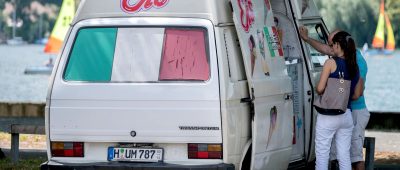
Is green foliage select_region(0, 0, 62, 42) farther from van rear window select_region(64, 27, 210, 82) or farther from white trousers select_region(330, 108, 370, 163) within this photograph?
van rear window select_region(64, 27, 210, 82)

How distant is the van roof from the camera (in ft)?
35.7

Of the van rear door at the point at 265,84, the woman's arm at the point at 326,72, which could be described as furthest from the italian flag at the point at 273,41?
the woman's arm at the point at 326,72

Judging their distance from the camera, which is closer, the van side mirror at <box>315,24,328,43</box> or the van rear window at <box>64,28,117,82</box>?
the van rear window at <box>64,28,117,82</box>

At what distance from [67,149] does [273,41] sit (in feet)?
7.59

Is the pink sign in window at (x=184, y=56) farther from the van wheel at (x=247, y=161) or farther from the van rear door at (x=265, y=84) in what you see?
the van wheel at (x=247, y=161)

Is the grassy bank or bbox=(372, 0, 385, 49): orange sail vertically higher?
bbox=(372, 0, 385, 49): orange sail

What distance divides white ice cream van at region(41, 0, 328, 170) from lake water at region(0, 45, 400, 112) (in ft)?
134

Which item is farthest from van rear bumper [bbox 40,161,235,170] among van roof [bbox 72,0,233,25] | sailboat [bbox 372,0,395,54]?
sailboat [bbox 372,0,395,54]

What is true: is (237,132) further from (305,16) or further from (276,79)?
(305,16)

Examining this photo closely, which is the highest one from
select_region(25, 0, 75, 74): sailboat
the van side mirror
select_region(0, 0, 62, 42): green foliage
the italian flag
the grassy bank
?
select_region(0, 0, 62, 42): green foliage

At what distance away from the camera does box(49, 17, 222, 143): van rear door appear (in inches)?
421

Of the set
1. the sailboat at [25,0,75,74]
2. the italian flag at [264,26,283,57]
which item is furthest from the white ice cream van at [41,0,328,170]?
the sailboat at [25,0,75,74]

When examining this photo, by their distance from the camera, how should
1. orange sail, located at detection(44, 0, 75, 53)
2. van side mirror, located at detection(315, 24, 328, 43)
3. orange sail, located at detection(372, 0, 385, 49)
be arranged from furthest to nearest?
orange sail, located at detection(372, 0, 385, 49) < orange sail, located at detection(44, 0, 75, 53) < van side mirror, located at detection(315, 24, 328, 43)

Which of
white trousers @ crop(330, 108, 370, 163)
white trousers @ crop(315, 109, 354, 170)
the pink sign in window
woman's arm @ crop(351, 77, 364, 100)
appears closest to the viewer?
the pink sign in window
